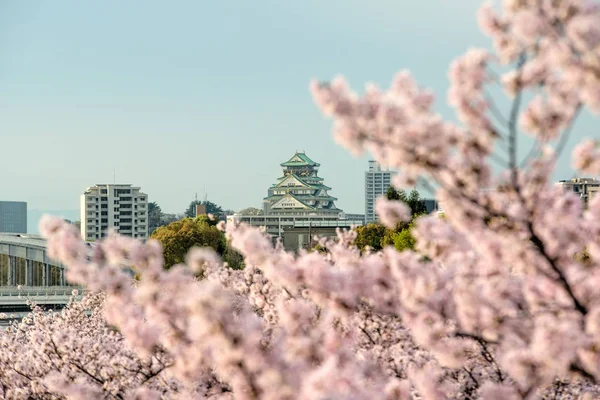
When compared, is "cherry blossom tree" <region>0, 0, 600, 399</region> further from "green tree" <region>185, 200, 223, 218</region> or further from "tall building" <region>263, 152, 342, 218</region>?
"green tree" <region>185, 200, 223, 218</region>

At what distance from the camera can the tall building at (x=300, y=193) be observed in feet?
422

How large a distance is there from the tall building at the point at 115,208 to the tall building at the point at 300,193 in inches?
671

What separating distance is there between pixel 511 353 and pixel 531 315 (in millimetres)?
842

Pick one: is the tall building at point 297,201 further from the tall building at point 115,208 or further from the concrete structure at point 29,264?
the concrete structure at point 29,264

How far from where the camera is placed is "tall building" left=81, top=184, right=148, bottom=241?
127 metres

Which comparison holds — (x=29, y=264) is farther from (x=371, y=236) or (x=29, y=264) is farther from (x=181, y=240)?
(x=371, y=236)

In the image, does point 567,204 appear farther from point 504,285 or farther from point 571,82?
point 571,82

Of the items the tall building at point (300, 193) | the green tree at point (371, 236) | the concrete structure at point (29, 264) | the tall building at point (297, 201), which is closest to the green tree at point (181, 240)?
the green tree at point (371, 236)

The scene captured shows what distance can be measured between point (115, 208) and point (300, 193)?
26.4m

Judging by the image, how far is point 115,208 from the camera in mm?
128000

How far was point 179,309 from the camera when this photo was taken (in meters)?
5.63

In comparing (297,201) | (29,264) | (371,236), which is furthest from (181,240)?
(297,201)

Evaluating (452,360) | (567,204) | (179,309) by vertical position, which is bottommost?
(452,360)

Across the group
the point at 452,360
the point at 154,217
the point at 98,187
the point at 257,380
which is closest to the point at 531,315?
the point at 452,360
